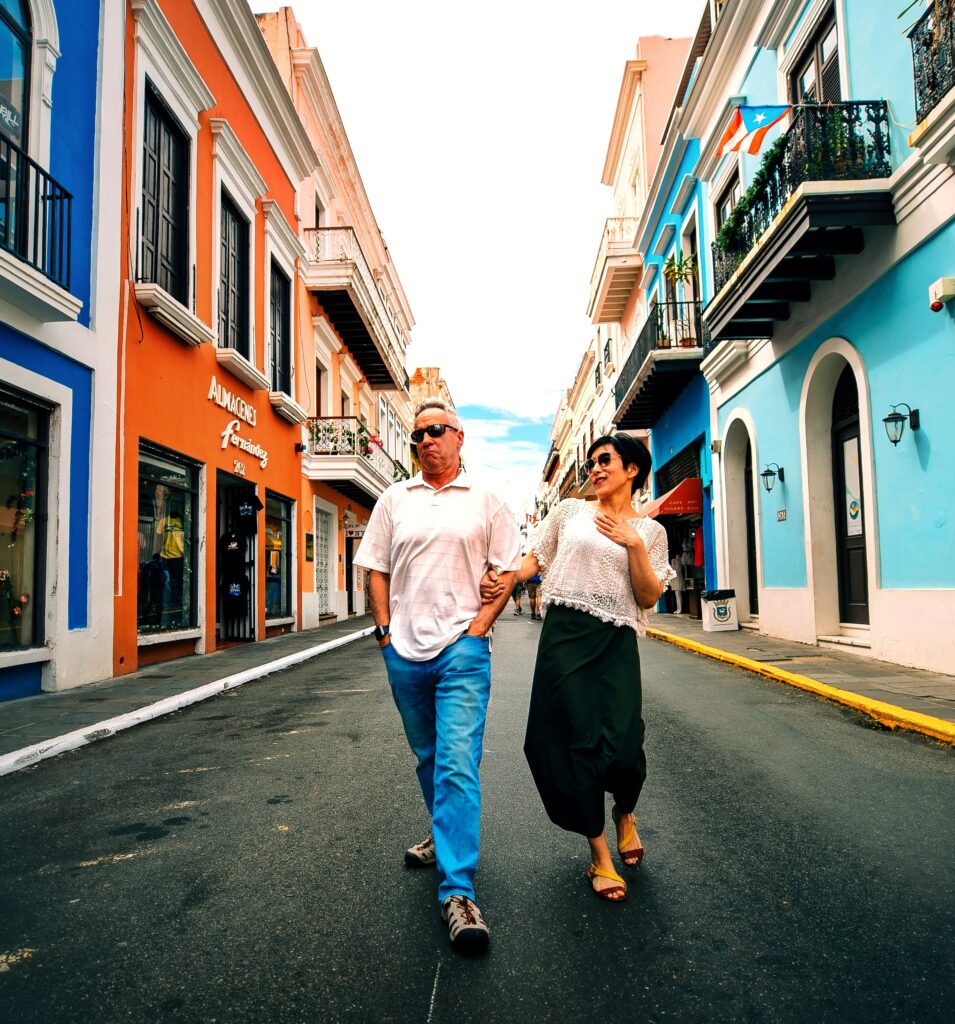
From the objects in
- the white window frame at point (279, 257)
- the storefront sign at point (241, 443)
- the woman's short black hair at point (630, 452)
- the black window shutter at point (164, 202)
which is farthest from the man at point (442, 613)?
the white window frame at point (279, 257)

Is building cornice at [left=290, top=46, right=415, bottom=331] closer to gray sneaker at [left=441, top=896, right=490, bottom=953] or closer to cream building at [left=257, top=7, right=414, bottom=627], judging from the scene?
cream building at [left=257, top=7, right=414, bottom=627]

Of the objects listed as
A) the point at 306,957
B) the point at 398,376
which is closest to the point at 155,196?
the point at 306,957

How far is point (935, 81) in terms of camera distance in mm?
8250

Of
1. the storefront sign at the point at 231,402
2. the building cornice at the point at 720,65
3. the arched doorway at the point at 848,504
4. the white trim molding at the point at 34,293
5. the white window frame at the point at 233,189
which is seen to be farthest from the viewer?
the building cornice at the point at 720,65

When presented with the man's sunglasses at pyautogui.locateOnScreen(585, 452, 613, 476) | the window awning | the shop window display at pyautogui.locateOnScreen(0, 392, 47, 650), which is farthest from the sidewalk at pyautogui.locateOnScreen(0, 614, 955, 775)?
the window awning

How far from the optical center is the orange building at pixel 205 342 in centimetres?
1063

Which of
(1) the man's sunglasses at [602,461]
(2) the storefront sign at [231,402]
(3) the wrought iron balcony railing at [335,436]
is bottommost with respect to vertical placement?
(1) the man's sunglasses at [602,461]

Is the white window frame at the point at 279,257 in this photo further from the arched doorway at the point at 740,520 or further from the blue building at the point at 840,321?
the arched doorway at the point at 740,520

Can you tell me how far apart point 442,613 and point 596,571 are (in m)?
0.63

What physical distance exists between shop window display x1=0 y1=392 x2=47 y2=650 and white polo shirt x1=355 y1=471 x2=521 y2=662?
615 cm

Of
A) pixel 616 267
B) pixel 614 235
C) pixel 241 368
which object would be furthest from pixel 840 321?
pixel 614 235

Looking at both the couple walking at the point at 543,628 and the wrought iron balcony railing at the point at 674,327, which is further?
the wrought iron balcony railing at the point at 674,327

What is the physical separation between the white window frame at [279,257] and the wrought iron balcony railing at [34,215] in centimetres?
739

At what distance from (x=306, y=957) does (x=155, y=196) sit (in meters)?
11.4
